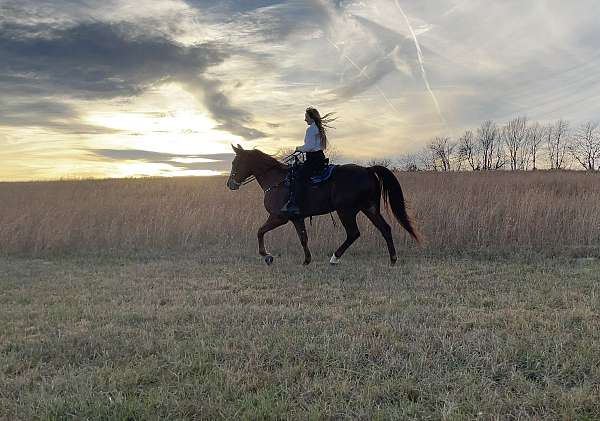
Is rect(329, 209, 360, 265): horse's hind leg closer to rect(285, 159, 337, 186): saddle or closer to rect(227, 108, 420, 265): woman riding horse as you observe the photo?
rect(227, 108, 420, 265): woman riding horse

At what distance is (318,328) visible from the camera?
172 inches

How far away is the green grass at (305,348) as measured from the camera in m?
2.95

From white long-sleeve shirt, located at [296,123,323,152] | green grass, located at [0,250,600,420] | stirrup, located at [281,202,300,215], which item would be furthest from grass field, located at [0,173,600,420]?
white long-sleeve shirt, located at [296,123,323,152]

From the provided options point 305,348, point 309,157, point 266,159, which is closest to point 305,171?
point 309,157

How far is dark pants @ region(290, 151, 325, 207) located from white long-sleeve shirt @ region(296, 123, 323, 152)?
0.18 metres

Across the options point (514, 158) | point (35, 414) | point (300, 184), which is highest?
point (514, 158)

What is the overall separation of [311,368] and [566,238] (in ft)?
27.5

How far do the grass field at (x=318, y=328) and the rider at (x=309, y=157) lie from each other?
112 cm

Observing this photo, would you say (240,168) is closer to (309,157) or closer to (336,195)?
(309,157)

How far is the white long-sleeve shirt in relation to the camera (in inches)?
312

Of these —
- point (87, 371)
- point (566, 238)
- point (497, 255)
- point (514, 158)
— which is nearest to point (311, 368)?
point (87, 371)

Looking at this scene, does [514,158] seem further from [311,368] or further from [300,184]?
[311,368]

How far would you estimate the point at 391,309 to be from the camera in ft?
16.4

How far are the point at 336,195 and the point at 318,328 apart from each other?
4.12 meters
